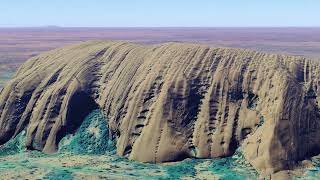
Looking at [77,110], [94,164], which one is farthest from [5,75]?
[94,164]

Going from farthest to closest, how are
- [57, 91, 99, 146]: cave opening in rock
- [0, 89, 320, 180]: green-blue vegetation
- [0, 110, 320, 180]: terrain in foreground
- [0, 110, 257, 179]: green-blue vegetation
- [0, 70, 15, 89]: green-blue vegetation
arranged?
[0, 70, 15, 89]: green-blue vegetation < [57, 91, 99, 146]: cave opening in rock < [0, 110, 257, 179]: green-blue vegetation < [0, 89, 320, 180]: green-blue vegetation < [0, 110, 320, 180]: terrain in foreground

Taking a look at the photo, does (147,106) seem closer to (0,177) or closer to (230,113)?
(230,113)

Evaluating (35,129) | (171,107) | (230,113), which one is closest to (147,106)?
(171,107)

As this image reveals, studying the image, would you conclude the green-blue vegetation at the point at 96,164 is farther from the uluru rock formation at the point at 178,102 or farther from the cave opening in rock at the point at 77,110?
the uluru rock formation at the point at 178,102

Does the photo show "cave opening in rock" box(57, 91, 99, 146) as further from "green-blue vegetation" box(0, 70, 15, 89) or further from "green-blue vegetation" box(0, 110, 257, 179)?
"green-blue vegetation" box(0, 70, 15, 89)

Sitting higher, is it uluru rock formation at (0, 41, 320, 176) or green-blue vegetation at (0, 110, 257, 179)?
uluru rock formation at (0, 41, 320, 176)

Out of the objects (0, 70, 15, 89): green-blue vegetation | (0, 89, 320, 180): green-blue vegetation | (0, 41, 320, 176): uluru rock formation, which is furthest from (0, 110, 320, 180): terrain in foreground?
(0, 70, 15, 89): green-blue vegetation

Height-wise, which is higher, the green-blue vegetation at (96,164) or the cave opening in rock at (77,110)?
the cave opening in rock at (77,110)

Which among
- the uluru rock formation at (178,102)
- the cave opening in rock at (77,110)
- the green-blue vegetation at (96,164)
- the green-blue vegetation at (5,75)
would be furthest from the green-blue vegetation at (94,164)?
the green-blue vegetation at (5,75)

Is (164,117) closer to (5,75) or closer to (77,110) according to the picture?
(77,110)
